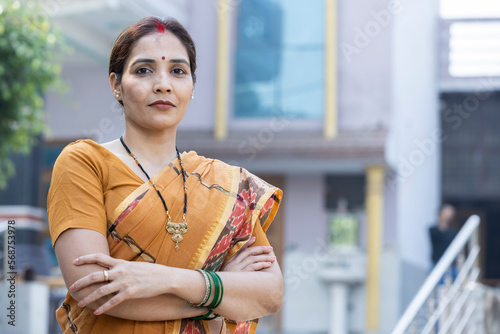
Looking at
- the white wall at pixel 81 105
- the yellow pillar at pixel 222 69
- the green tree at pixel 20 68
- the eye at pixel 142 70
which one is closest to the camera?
the eye at pixel 142 70

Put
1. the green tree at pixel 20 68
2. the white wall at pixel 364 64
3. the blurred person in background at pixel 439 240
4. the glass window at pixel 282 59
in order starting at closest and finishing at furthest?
the green tree at pixel 20 68
the blurred person in background at pixel 439 240
the white wall at pixel 364 64
the glass window at pixel 282 59

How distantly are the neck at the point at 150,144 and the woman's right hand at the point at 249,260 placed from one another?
0.26 metres

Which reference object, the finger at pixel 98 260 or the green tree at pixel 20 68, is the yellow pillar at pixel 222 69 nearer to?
the green tree at pixel 20 68

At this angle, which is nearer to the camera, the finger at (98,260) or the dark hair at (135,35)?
the finger at (98,260)

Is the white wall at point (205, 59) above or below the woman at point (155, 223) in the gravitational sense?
above

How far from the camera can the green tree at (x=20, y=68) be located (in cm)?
655

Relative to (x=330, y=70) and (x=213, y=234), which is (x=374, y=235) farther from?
(x=213, y=234)

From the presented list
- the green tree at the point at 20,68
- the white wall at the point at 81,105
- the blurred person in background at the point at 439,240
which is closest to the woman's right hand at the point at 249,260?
the green tree at the point at 20,68

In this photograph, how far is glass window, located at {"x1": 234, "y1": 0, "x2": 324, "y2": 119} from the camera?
34.5 ft

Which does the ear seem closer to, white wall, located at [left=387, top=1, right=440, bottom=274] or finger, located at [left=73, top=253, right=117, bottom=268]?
finger, located at [left=73, top=253, right=117, bottom=268]

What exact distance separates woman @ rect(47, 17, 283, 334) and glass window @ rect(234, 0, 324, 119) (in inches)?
348

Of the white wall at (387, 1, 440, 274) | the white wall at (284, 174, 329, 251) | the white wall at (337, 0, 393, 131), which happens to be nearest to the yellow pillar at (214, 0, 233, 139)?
the white wall at (284, 174, 329, 251)

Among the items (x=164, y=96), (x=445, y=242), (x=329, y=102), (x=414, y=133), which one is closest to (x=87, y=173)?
(x=164, y=96)

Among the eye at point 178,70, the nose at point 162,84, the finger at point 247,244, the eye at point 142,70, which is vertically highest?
the eye at point 178,70
